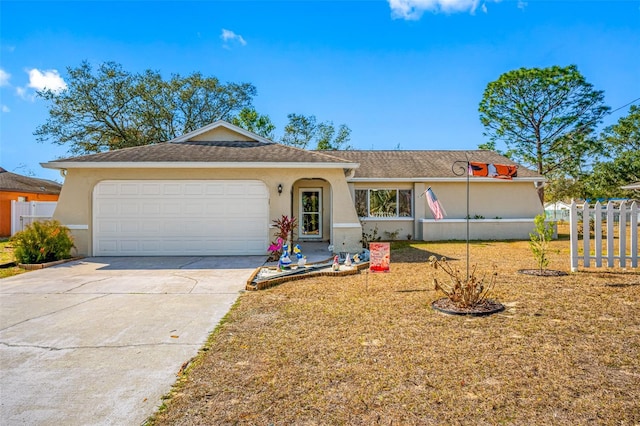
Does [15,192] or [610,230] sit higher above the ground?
[15,192]

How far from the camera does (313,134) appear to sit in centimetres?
3616

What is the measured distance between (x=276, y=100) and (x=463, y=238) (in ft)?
71.3

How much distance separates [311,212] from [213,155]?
6.01 metres

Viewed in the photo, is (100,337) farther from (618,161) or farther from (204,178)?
(618,161)

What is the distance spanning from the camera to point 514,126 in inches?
1172

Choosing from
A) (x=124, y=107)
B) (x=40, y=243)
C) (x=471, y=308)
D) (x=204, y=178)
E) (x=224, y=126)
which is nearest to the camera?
(x=471, y=308)

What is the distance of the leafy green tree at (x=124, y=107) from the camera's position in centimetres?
2548

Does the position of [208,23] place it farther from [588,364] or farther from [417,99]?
[588,364]

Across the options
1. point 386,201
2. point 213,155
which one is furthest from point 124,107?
point 386,201

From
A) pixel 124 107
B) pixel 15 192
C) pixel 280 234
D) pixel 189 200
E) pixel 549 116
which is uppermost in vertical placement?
pixel 124 107

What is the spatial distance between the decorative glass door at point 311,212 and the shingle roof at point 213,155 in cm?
357

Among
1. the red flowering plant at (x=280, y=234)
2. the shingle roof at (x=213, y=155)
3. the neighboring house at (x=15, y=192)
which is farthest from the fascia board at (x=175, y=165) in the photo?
the neighboring house at (x=15, y=192)

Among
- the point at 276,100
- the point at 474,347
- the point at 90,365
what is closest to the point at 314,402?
the point at 474,347

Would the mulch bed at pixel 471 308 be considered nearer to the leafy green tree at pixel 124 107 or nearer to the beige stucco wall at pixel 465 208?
the beige stucco wall at pixel 465 208
